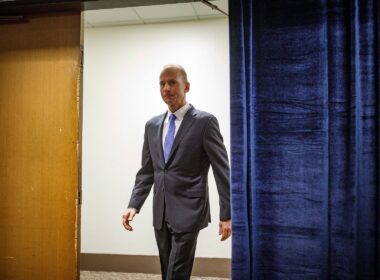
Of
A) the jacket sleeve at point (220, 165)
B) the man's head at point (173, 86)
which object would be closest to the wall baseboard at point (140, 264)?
the jacket sleeve at point (220, 165)

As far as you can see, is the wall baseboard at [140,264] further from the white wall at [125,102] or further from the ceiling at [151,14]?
the ceiling at [151,14]

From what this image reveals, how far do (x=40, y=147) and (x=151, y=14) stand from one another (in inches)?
70.8

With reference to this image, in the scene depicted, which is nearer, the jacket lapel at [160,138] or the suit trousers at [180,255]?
the suit trousers at [180,255]

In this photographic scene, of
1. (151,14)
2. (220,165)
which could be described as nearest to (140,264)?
(220,165)

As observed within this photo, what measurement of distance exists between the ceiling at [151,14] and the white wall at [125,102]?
92 mm

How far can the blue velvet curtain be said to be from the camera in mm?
1702

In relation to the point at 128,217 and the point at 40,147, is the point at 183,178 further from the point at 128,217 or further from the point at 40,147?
the point at 40,147

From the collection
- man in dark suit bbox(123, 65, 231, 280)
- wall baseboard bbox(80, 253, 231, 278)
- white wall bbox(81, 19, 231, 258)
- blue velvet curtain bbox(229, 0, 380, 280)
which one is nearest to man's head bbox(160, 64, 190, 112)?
man in dark suit bbox(123, 65, 231, 280)

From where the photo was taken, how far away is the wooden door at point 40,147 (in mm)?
2199

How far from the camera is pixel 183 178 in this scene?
2.09 meters

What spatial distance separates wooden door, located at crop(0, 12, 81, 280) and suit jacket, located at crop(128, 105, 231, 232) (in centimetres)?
53

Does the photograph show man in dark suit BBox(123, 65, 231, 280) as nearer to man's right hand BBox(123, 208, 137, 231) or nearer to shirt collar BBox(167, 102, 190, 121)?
shirt collar BBox(167, 102, 190, 121)

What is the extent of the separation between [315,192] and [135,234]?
92.2 inches

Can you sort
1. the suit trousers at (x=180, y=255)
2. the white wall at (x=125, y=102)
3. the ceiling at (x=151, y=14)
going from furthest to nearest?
the white wall at (x=125, y=102) → the ceiling at (x=151, y=14) → the suit trousers at (x=180, y=255)
